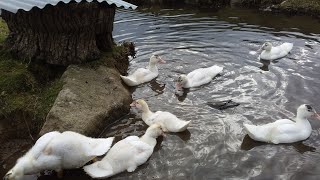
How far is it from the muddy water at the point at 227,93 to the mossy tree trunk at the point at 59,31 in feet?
6.20

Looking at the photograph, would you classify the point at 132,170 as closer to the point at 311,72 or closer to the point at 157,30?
the point at 311,72

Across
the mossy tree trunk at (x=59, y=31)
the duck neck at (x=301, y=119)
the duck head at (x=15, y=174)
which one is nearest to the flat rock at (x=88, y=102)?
the mossy tree trunk at (x=59, y=31)

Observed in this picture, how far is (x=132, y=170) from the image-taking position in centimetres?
722

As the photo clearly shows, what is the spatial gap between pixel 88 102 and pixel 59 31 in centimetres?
190

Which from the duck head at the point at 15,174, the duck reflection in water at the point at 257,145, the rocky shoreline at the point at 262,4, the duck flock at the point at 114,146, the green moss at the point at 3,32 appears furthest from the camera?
the rocky shoreline at the point at 262,4

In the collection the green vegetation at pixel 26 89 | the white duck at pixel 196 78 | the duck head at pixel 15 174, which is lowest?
the duck head at pixel 15 174

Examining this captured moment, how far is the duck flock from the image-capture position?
6.75 m

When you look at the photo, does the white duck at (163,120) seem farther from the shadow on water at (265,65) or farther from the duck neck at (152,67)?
the shadow on water at (265,65)

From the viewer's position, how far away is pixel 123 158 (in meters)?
7.18

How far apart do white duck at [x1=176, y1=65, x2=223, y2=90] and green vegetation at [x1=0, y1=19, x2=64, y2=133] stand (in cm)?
296

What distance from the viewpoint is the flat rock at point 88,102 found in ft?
26.2

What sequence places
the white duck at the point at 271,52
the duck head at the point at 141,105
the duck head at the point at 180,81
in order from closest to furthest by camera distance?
the duck head at the point at 141,105
the duck head at the point at 180,81
the white duck at the point at 271,52

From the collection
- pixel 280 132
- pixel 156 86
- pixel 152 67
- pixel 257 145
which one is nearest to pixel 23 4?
pixel 156 86

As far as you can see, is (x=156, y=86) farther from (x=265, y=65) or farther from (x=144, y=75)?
(x=265, y=65)
